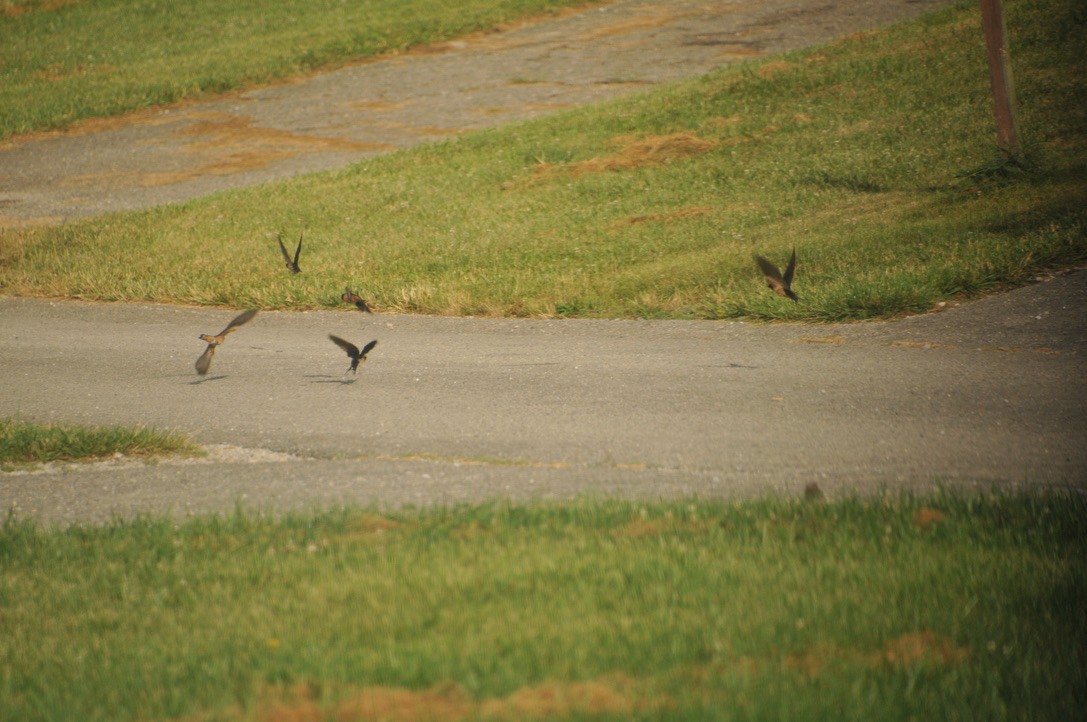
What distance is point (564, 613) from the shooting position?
4234 millimetres

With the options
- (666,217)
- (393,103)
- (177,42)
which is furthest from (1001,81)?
(177,42)

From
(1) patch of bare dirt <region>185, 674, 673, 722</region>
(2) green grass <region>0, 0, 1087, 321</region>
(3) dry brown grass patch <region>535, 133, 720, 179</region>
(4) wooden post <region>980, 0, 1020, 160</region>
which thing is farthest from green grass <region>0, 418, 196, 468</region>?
(4) wooden post <region>980, 0, 1020, 160</region>

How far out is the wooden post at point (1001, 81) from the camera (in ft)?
40.6

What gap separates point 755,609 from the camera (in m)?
4.20

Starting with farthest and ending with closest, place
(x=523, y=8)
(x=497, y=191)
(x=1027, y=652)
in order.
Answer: (x=523, y=8) → (x=497, y=191) → (x=1027, y=652)

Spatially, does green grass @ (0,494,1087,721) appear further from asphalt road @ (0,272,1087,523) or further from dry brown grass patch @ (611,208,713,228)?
dry brown grass patch @ (611,208,713,228)

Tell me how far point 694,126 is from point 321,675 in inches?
559

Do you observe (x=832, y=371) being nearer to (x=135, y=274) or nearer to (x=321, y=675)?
(x=321, y=675)

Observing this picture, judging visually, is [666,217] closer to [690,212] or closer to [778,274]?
[690,212]

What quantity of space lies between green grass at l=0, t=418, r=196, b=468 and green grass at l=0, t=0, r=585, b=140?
16610mm

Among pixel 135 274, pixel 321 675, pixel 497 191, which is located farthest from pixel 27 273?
pixel 321 675

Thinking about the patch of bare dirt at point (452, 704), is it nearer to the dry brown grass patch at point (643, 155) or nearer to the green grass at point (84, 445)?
the green grass at point (84, 445)

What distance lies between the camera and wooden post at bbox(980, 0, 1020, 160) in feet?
40.6

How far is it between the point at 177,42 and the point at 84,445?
80.4 ft
